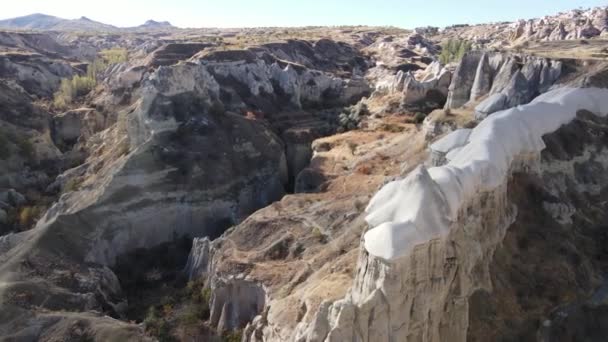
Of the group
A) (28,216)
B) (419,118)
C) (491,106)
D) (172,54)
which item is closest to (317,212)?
(491,106)

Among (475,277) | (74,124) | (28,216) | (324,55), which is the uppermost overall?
(324,55)

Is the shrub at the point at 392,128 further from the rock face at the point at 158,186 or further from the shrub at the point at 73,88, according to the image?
the shrub at the point at 73,88

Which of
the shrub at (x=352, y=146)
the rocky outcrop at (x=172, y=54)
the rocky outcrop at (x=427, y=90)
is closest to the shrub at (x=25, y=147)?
the rocky outcrop at (x=172, y=54)

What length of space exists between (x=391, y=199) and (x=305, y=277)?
7.76m

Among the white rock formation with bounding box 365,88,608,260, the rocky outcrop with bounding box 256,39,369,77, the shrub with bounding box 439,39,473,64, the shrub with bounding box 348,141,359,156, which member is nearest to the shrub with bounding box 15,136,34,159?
the shrub with bounding box 348,141,359,156

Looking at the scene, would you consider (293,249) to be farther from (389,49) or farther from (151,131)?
(389,49)

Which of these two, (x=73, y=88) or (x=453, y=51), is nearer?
(x=73, y=88)

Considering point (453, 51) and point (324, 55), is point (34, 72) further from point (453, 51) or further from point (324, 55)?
point (453, 51)

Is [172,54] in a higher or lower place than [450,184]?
higher

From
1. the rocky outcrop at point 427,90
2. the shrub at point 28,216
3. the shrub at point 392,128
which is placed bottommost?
the shrub at point 28,216

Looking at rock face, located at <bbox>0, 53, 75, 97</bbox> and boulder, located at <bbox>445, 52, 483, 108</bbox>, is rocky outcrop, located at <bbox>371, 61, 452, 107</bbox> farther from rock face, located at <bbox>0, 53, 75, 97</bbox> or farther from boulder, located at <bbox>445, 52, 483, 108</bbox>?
rock face, located at <bbox>0, 53, 75, 97</bbox>

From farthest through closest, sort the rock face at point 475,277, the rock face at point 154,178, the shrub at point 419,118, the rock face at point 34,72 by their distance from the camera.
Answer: the rock face at point 34,72, the shrub at point 419,118, the rock face at point 154,178, the rock face at point 475,277

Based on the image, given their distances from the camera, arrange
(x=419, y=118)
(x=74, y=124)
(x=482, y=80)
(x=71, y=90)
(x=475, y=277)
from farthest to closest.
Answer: (x=71, y=90), (x=74, y=124), (x=419, y=118), (x=482, y=80), (x=475, y=277)

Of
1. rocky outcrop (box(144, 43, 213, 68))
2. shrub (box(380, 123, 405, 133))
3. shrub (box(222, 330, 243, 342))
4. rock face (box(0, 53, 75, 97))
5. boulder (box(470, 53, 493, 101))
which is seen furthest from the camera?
rock face (box(0, 53, 75, 97))
